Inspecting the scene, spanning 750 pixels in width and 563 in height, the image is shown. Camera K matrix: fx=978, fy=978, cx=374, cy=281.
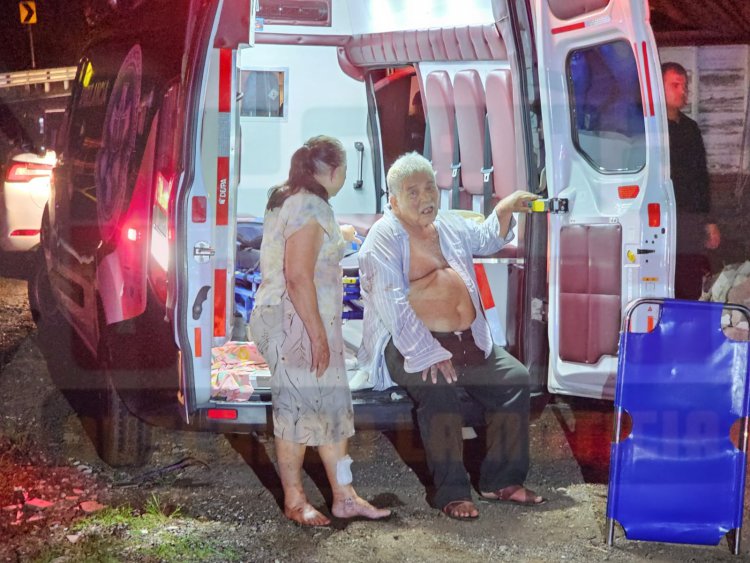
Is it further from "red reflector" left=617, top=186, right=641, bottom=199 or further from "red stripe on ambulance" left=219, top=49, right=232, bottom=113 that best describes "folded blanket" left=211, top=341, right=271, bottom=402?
"red reflector" left=617, top=186, right=641, bottom=199

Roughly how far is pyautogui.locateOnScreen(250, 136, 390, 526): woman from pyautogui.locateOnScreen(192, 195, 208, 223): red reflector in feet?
0.87

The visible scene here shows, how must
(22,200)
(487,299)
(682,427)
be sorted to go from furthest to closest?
(22,200) → (487,299) → (682,427)

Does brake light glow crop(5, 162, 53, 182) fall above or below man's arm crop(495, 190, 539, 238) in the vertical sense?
above

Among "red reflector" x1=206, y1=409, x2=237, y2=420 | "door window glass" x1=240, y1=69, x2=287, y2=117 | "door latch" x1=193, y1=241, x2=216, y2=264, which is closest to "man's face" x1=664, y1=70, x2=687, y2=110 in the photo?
"door window glass" x1=240, y1=69, x2=287, y2=117

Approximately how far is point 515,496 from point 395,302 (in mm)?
1021

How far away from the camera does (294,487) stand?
411 cm

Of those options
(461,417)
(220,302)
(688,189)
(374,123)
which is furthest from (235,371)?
(688,189)

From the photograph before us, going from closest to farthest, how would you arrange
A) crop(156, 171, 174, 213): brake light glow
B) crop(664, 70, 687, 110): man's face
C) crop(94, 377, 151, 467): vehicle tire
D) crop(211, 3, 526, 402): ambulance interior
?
crop(156, 171, 174, 213): brake light glow < crop(94, 377, 151, 467): vehicle tire < crop(211, 3, 526, 402): ambulance interior < crop(664, 70, 687, 110): man's face

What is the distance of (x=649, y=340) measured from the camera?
3.74 m

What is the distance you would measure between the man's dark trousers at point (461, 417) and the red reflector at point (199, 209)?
1.00 m

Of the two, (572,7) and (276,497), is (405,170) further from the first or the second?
(276,497)

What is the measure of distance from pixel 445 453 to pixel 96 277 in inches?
73.2

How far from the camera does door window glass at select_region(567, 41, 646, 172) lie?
4.23 metres

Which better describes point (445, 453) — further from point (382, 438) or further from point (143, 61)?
point (143, 61)
